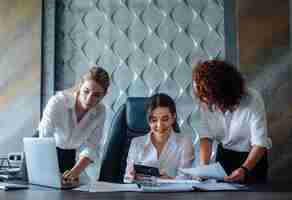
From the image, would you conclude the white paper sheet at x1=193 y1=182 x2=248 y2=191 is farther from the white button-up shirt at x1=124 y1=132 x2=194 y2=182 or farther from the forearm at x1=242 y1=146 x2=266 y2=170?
the white button-up shirt at x1=124 y1=132 x2=194 y2=182

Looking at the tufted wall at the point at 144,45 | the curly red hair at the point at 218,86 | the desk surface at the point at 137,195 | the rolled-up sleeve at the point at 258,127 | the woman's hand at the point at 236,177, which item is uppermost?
the tufted wall at the point at 144,45

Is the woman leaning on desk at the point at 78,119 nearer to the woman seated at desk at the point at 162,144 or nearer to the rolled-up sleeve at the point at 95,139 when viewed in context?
the rolled-up sleeve at the point at 95,139

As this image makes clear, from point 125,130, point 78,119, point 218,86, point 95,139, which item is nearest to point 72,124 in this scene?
point 78,119

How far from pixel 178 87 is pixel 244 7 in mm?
739

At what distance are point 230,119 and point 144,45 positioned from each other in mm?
1119

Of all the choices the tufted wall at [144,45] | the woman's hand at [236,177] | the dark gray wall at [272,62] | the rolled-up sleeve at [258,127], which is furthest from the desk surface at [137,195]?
the tufted wall at [144,45]

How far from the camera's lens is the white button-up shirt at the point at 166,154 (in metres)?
2.41

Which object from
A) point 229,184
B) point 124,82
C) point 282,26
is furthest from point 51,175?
point 282,26

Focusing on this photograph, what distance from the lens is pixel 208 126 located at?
244 centimetres

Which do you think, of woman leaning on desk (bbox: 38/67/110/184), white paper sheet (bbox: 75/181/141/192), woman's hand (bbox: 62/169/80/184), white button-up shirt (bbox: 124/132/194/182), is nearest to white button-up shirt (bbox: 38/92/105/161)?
woman leaning on desk (bbox: 38/67/110/184)

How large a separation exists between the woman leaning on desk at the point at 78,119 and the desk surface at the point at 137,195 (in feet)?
2.30

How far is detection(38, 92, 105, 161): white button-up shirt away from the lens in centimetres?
243

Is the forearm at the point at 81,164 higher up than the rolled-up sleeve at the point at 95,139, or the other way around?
the rolled-up sleeve at the point at 95,139

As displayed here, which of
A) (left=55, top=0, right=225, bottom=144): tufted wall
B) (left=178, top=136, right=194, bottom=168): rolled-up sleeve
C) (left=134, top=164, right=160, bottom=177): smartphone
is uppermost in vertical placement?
(left=55, top=0, right=225, bottom=144): tufted wall
